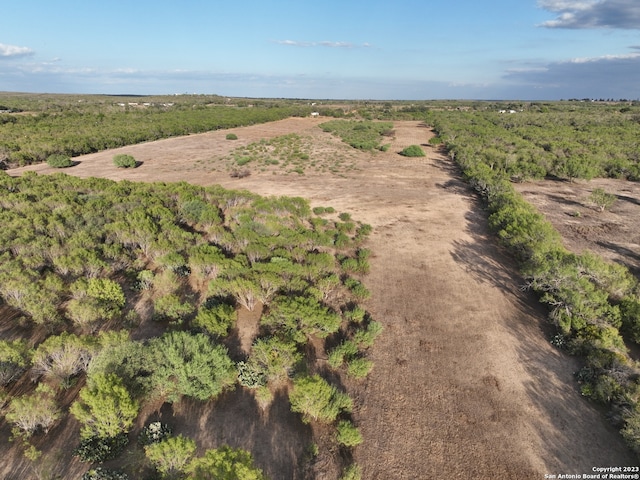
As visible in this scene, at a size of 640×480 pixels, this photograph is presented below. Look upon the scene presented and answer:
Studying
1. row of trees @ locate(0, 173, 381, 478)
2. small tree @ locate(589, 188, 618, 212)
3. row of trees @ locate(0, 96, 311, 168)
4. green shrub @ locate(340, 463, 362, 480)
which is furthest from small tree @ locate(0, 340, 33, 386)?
row of trees @ locate(0, 96, 311, 168)

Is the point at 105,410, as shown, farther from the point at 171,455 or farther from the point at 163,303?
the point at 163,303

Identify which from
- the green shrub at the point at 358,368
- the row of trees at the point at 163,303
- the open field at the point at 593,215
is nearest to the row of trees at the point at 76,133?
the row of trees at the point at 163,303

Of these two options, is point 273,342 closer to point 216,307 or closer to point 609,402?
point 216,307

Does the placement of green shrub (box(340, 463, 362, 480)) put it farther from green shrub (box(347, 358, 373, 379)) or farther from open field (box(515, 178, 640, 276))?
open field (box(515, 178, 640, 276))

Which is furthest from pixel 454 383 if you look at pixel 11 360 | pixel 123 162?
pixel 123 162

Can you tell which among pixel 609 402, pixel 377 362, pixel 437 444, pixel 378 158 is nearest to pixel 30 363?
pixel 377 362

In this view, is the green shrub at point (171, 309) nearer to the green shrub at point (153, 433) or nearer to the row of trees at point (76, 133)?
the green shrub at point (153, 433)
